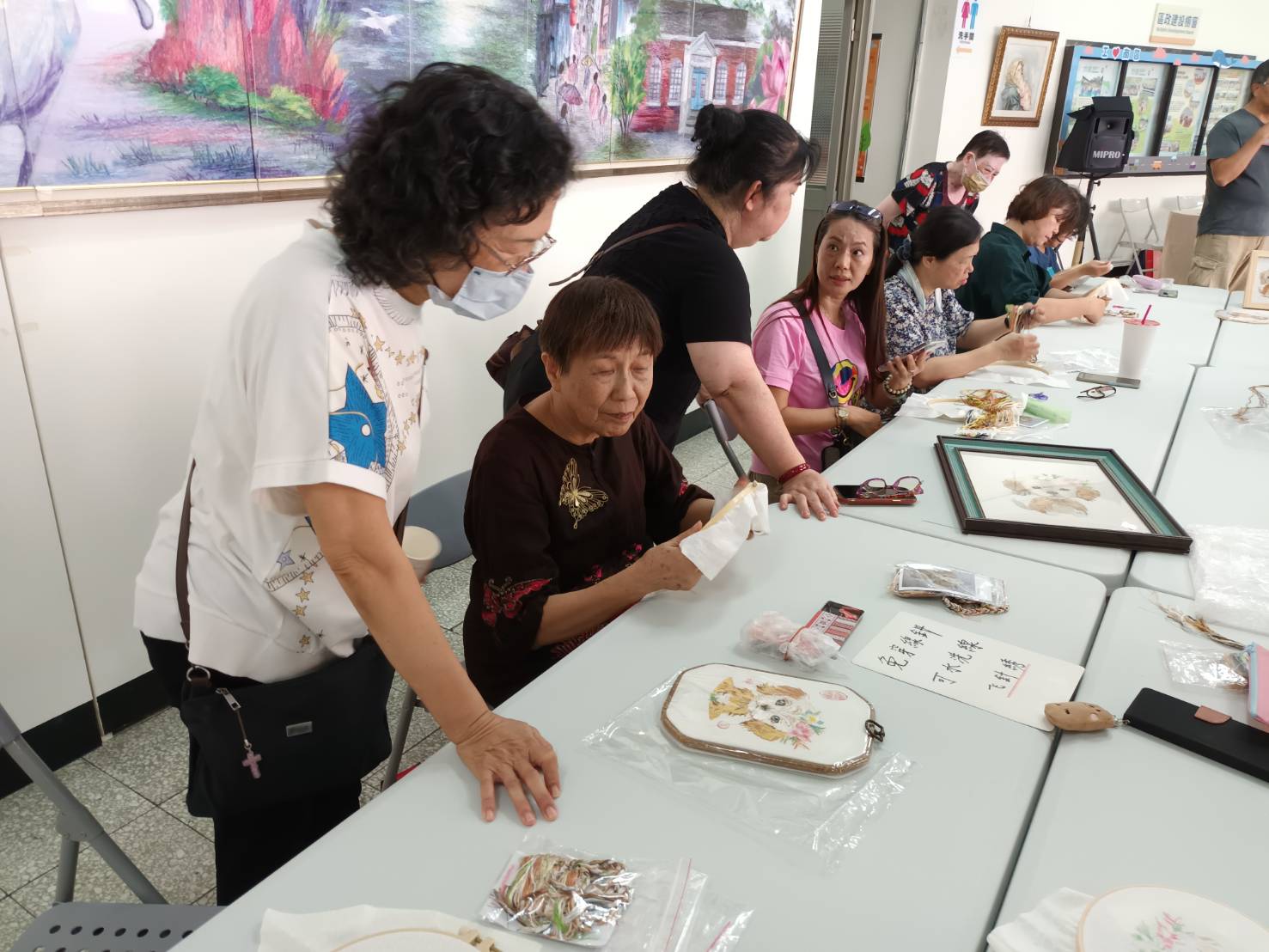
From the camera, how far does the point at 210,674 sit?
44.9 inches

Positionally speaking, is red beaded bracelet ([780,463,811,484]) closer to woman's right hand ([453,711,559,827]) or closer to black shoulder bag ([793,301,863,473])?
black shoulder bag ([793,301,863,473])

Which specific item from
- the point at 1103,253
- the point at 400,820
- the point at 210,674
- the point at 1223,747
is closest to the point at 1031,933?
the point at 1223,747

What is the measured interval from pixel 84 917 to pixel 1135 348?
2.79 meters

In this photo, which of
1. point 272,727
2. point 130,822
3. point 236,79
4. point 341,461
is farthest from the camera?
point 236,79

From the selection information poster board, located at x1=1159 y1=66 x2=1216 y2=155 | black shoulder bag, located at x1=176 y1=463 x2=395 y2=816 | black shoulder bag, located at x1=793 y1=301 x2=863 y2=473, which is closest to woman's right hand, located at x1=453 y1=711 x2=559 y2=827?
black shoulder bag, located at x1=176 y1=463 x2=395 y2=816

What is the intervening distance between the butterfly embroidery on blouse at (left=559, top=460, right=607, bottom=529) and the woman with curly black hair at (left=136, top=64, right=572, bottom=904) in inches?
13.3

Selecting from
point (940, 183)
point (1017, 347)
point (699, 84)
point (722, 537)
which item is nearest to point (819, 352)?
point (1017, 347)

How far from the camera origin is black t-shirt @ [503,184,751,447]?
1.74 m

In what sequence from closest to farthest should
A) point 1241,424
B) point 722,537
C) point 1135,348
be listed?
point 722,537, point 1241,424, point 1135,348

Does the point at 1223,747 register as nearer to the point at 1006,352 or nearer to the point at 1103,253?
the point at 1006,352

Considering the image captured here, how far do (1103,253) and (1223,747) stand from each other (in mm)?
8020

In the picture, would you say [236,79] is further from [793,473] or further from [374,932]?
[374,932]

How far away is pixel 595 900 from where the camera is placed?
2.59 ft

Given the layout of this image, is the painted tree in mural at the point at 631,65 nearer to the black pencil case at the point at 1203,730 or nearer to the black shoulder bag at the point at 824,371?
the black shoulder bag at the point at 824,371
